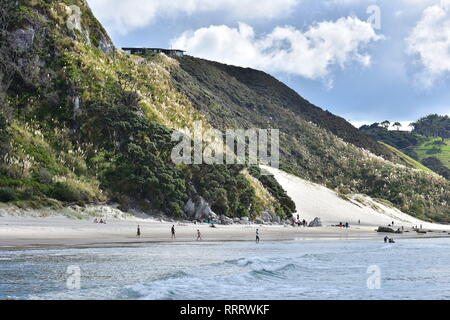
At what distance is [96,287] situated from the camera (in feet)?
61.3

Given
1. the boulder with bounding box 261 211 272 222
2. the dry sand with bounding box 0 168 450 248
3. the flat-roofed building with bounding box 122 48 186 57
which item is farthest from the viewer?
the flat-roofed building with bounding box 122 48 186 57

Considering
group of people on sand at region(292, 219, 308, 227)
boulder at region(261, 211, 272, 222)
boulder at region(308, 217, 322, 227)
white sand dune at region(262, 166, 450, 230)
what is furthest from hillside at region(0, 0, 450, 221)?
white sand dune at region(262, 166, 450, 230)

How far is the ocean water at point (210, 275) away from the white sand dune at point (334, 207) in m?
47.3

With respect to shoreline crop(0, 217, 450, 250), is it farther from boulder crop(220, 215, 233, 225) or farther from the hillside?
the hillside

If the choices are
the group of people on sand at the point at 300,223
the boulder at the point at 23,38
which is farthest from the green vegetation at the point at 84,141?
the group of people on sand at the point at 300,223

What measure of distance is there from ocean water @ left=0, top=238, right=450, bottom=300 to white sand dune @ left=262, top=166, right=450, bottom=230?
47.3 metres

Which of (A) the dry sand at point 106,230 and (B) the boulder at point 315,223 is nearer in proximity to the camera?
(A) the dry sand at point 106,230

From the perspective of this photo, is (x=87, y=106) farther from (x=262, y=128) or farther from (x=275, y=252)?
(x=262, y=128)

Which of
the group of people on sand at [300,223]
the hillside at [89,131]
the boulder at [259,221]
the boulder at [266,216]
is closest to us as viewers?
the hillside at [89,131]

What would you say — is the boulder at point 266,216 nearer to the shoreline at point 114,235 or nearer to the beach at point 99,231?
the shoreline at point 114,235

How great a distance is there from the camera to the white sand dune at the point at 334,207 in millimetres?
81956

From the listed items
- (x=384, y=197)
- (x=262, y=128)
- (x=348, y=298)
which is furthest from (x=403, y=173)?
(x=348, y=298)

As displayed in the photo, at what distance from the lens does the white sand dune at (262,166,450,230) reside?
82.0 meters

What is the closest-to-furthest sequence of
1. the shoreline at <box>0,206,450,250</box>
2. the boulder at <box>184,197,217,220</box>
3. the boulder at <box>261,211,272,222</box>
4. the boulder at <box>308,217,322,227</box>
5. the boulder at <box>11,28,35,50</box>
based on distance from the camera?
the shoreline at <box>0,206,450,250</box>, the boulder at <box>184,197,217,220</box>, the boulder at <box>11,28,35,50</box>, the boulder at <box>261,211,272,222</box>, the boulder at <box>308,217,322,227</box>
